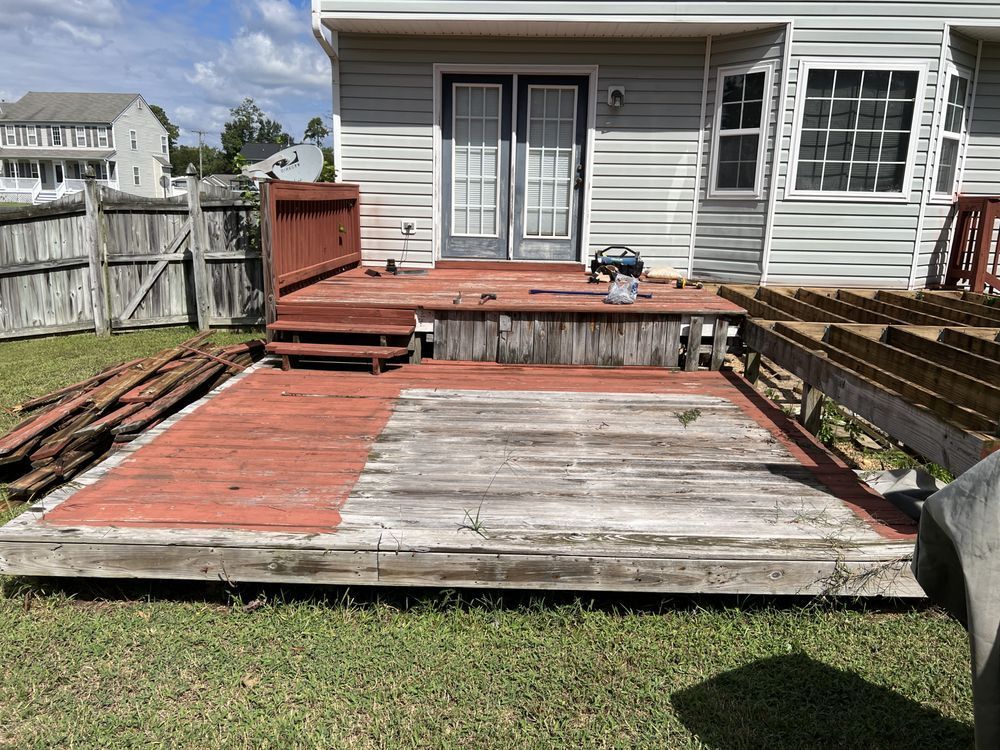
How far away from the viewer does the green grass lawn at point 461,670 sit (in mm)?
2205

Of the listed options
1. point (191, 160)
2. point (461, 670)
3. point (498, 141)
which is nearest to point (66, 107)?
point (191, 160)

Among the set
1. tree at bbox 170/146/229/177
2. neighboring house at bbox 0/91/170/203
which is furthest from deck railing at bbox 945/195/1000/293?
tree at bbox 170/146/229/177

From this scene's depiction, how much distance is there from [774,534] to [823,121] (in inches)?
245

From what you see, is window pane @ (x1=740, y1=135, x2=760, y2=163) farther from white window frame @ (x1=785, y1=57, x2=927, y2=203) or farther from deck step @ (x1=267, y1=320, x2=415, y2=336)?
deck step @ (x1=267, y1=320, x2=415, y2=336)

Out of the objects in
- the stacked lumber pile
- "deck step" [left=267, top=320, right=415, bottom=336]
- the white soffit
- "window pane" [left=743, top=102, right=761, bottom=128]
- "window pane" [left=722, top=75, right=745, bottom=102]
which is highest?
the white soffit

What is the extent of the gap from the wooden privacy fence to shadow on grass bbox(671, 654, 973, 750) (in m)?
7.51

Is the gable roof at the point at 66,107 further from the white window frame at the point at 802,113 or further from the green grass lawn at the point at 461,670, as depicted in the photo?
the green grass lawn at the point at 461,670

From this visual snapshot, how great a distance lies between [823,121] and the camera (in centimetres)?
761

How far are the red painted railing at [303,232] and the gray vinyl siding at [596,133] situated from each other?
0.54 meters

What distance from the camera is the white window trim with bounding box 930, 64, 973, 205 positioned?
24.6 ft

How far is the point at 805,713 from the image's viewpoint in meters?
2.30

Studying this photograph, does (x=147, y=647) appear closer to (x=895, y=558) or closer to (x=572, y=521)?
(x=572, y=521)

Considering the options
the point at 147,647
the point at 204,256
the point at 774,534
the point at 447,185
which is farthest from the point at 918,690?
the point at 204,256

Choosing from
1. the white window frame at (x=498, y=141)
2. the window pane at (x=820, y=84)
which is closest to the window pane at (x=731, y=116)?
the window pane at (x=820, y=84)
